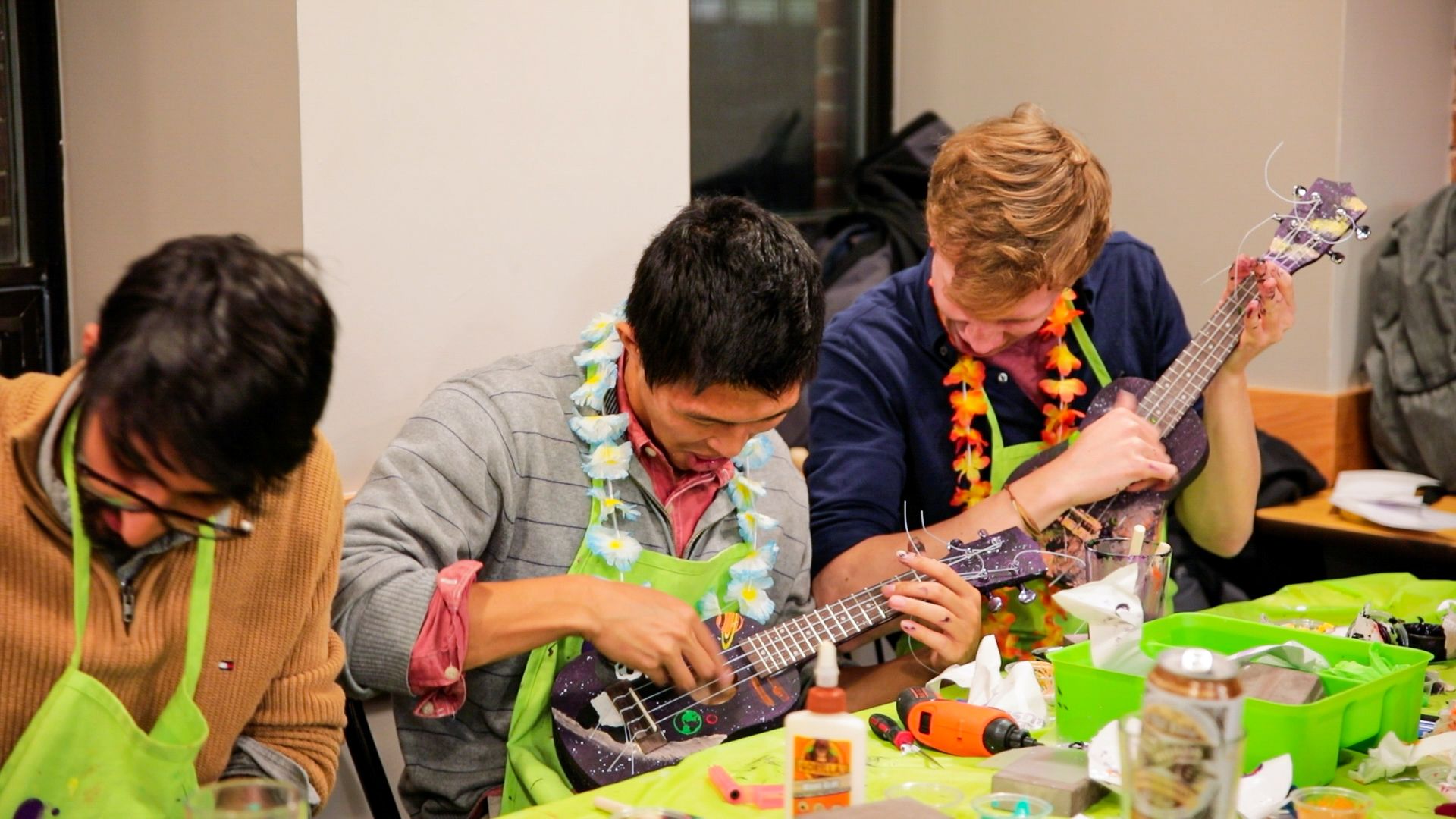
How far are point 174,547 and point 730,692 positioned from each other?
0.75 metres

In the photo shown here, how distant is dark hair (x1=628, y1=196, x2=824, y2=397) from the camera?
1.81 metres

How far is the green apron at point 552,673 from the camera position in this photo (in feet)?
6.12

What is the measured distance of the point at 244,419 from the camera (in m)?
1.19

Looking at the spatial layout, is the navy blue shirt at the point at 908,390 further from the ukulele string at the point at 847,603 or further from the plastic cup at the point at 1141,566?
the plastic cup at the point at 1141,566

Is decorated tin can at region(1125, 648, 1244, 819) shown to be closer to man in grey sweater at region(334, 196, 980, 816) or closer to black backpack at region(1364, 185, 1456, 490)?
man in grey sweater at region(334, 196, 980, 816)

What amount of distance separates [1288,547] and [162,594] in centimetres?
259

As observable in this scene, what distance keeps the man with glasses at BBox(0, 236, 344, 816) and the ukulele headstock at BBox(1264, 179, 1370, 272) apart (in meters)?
1.49

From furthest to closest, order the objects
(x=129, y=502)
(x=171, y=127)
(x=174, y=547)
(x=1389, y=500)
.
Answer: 1. (x=1389, y=500)
2. (x=171, y=127)
3. (x=174, y=547)
4. (x=129, y=502)

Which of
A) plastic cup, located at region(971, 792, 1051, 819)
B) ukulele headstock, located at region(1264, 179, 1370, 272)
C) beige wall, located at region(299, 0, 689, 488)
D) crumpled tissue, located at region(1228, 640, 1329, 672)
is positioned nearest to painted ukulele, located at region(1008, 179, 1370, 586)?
ukulele headstock, located at region(1264, 179, 1370, 272)

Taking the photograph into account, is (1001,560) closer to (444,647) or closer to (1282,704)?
(1282,704)

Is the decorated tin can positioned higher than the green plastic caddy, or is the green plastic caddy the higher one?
the decorated tin can

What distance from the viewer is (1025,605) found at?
7.41 feet

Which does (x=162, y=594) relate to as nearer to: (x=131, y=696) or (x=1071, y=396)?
(x=131, y=696)

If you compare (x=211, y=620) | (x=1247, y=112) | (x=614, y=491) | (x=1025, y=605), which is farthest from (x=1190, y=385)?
(x=211, y=620)
